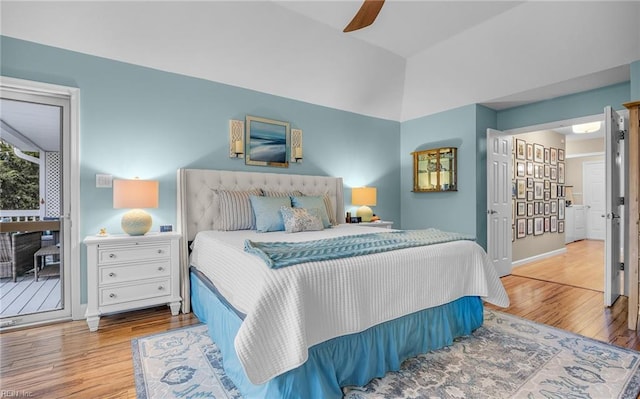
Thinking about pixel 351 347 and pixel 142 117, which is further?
pixel 142 117

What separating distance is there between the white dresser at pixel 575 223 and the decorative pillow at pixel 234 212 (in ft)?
26.4

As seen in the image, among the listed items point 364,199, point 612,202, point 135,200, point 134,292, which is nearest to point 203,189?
point 135,200

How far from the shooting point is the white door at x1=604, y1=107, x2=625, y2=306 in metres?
3.07

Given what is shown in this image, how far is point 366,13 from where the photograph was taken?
256 centimetres

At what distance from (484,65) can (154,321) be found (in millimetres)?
4623

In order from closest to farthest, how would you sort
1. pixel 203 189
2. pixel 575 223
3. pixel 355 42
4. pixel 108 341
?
pixel 108 341 → pixel 203 189 → pixel 355 42 → pixel 575 223

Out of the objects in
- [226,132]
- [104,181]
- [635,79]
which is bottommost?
[104,181]

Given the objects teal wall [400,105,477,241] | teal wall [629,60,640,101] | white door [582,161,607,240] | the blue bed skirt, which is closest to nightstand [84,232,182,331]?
the blue bed skirt

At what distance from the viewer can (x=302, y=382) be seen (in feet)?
4.95

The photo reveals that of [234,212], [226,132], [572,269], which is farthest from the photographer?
[572,269]

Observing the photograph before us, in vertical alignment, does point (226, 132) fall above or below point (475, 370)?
above

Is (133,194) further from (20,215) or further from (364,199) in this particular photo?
(364,199)

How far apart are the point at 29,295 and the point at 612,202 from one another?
5890 mm

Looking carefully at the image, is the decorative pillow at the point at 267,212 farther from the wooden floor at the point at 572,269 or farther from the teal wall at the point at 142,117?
the wooden floor at the point at 572,269
